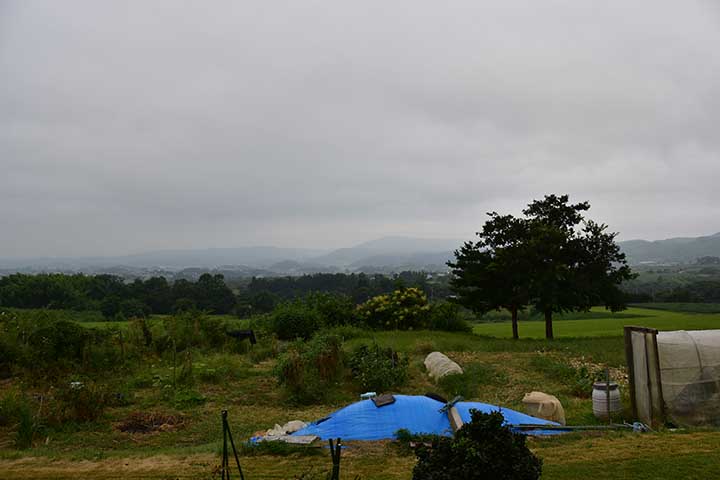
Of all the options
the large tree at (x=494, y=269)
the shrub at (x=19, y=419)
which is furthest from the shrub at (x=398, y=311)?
the shrub at (x=19, y=419)

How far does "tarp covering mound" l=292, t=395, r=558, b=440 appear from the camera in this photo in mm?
6562

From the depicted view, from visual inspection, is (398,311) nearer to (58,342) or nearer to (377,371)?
(377,371)

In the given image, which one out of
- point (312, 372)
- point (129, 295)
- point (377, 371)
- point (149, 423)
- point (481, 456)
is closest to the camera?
point (481, 456)

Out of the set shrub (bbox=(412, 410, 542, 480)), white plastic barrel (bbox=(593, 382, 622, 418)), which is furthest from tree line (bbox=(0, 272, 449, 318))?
shrub (bbox=(412, 410, 542, 480))

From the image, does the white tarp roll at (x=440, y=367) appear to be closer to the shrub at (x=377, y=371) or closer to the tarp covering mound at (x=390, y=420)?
the shrub at (x=377, y=371)

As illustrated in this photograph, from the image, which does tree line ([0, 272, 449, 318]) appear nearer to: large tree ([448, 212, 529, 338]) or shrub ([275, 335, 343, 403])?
large tree ([448, 212, 529, 338])

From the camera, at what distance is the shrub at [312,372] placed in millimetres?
9266

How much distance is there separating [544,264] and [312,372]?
11.1 metres

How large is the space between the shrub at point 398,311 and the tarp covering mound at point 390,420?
46.0 feet

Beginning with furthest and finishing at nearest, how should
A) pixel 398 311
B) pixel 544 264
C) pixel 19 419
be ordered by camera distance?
pixel 398 311 < pixel 544 264 < pixel 19 419

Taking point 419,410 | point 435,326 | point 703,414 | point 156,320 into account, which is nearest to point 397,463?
point 419,410

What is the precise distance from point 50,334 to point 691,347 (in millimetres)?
12890

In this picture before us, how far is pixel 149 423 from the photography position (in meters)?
7.95

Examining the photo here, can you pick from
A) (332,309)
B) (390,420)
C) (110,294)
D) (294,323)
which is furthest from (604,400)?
(110,294)
